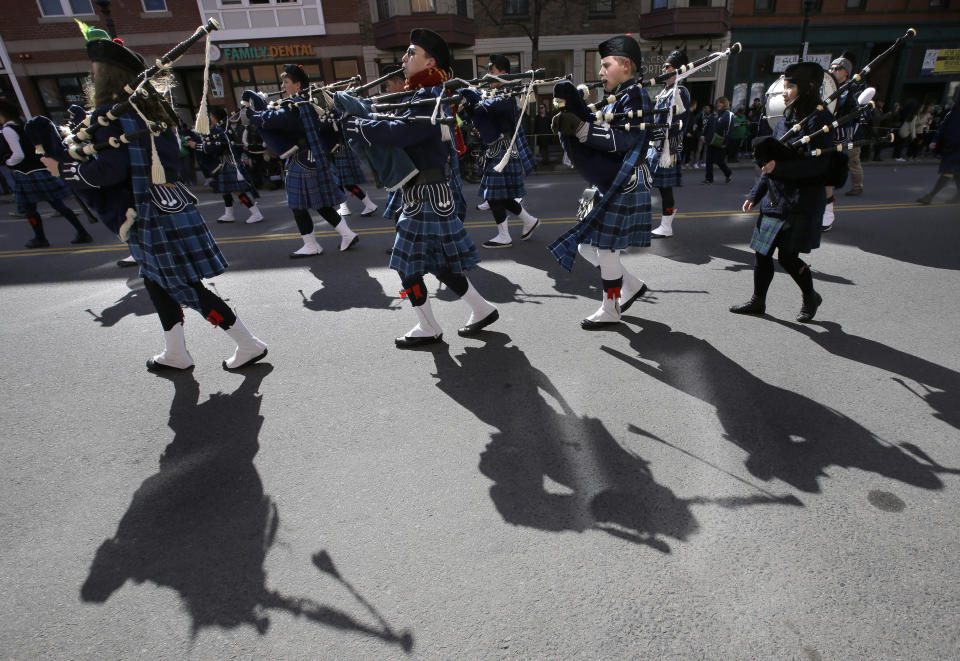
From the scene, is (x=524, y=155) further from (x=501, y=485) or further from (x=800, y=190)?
(x=501, y=485)

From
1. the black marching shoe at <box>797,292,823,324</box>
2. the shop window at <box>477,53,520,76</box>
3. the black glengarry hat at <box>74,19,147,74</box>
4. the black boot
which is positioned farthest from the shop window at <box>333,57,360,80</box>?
the black marching shoe at <box>797,292,823,324</box>

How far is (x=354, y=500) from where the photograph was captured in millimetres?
2436

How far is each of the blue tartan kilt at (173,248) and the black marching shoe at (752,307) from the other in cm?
395

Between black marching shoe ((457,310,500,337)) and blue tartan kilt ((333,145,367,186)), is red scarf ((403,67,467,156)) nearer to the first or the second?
black marching shoe ((457,310,500,337))

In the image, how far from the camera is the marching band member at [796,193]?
3424mm

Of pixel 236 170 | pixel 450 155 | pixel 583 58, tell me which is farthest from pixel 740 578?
pixel 583 58

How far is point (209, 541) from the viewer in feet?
7.35

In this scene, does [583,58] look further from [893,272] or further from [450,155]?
[450,155]

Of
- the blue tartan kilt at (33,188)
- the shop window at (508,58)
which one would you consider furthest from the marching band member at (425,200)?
the shop window at (508,58)

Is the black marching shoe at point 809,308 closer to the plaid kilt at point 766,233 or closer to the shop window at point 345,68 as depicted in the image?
the plaid kilt at point 766,233

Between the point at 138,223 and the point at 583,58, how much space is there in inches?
831

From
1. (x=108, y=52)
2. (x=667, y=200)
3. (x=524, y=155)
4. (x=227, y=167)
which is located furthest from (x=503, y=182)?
(x=227, y=167)

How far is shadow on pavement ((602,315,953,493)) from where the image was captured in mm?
2457

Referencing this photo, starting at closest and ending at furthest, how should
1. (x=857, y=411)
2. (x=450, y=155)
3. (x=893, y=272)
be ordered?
(x=857, y=411) < (x=450, y=155) < (x=893, y=272)
